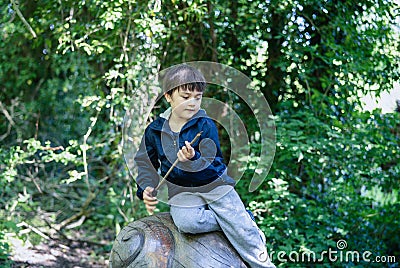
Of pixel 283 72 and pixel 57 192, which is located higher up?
pixel 283 72

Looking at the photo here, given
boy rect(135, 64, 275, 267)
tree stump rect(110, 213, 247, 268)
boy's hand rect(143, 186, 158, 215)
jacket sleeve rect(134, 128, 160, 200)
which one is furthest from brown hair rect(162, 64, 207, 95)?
tree stump rect(110, 213, 247, 268)

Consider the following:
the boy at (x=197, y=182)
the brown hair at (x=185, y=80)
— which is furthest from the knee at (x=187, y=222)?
the brown hair at (x=185, y=80)

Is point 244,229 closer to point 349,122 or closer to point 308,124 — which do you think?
point 308,124

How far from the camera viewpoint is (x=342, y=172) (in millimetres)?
4270

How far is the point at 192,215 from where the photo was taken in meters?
2.44

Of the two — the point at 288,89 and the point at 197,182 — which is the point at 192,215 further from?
the point at 288,89

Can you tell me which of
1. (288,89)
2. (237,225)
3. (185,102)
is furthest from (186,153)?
(288,89)

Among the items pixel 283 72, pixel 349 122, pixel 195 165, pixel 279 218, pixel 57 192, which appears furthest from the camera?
pixel 57 192

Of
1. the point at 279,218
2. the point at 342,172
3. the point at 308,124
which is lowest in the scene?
the point at 279,218

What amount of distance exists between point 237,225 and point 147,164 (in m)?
0.53

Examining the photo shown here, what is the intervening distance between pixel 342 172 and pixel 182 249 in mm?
2176

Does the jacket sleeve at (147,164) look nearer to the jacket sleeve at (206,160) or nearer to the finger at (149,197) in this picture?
the finger at (149,197)

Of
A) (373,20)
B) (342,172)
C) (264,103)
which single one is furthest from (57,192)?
(373,20)

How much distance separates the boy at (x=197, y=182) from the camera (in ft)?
8.06
